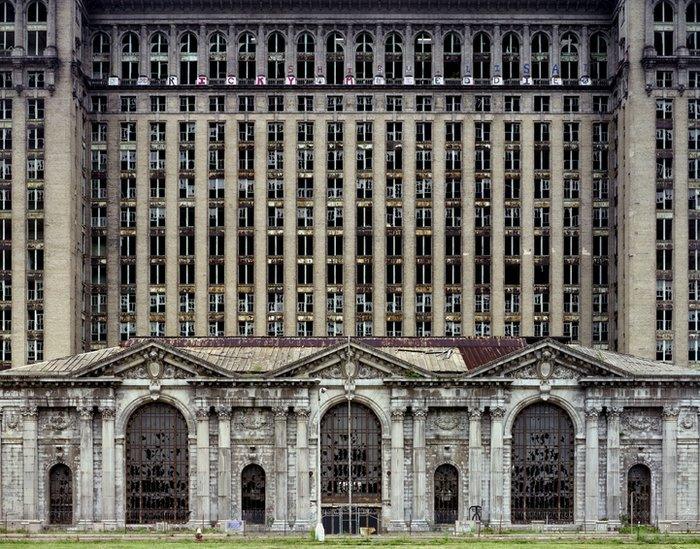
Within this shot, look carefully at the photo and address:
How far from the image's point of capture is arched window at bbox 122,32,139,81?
17675 centimetres

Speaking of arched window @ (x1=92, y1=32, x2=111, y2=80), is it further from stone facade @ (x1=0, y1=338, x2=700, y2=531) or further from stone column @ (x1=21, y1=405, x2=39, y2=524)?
stone column @ (x1=21, y1=405, x2=39, y2=524)

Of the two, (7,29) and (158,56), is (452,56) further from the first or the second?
(7,29)

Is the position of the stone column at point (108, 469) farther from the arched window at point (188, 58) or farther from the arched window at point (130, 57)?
the arched window at point (130, 57)

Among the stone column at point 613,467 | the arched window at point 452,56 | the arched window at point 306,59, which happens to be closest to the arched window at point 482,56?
the arched window at point 452,56

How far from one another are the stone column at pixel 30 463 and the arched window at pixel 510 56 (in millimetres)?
74731

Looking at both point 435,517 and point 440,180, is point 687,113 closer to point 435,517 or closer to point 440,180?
point 440,180

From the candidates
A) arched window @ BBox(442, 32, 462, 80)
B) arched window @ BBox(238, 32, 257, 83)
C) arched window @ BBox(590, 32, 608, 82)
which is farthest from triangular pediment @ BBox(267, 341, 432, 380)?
arched window @ BBox(590, 32, 608, 82)

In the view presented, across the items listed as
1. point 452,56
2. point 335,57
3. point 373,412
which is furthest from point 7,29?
point 373,412

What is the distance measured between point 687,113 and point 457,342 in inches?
1576

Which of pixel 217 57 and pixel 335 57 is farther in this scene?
pixel 335 57

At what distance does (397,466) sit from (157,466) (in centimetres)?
2517

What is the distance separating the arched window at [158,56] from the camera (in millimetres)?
176750

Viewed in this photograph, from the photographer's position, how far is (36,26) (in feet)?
558

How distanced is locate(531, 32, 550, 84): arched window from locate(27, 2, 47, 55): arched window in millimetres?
62181
